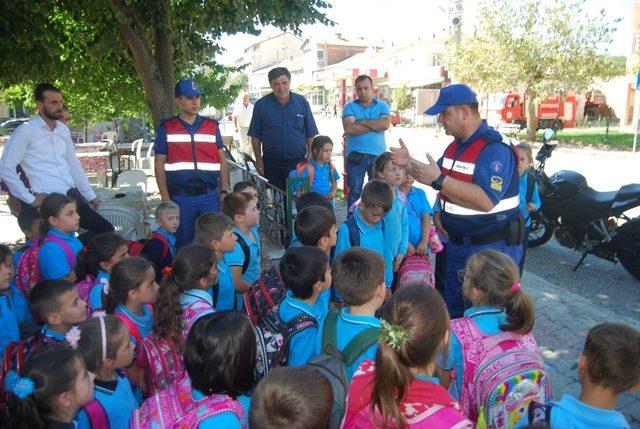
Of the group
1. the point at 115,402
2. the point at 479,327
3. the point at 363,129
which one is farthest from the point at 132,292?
the point at 363,129

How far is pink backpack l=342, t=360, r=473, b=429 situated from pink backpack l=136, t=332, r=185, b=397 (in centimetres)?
115

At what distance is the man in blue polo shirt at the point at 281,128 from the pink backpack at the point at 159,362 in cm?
373

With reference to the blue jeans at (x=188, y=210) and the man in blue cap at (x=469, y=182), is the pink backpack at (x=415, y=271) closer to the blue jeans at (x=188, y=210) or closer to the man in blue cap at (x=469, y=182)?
the man in blue cap at (x=469, y=182)

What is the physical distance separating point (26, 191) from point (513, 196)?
13.5 feet

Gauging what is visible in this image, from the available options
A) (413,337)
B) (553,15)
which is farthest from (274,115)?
(553,15)

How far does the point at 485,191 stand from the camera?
3219 millimetres

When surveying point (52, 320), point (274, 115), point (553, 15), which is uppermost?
point (553, 15)

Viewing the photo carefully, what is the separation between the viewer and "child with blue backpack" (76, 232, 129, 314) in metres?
3.52

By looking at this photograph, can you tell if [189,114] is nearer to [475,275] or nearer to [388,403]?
[475,275]

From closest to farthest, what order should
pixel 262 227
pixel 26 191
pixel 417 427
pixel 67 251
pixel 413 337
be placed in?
pixel 417 427
pixel 413 337
pixel 67 251
pixel 26 191
pixel 262 227

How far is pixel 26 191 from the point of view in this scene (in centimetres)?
457

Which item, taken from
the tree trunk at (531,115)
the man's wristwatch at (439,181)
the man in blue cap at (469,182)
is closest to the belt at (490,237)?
the man in blue cap at (469,182)

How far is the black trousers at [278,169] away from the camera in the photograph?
629 centimetres

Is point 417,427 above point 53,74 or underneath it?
underneath
